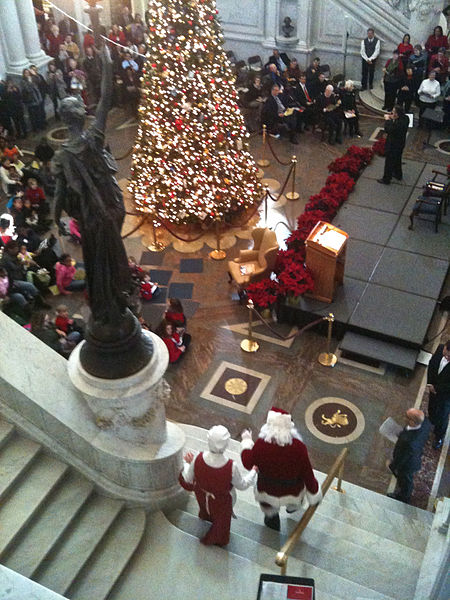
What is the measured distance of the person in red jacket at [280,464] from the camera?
16.3 ft

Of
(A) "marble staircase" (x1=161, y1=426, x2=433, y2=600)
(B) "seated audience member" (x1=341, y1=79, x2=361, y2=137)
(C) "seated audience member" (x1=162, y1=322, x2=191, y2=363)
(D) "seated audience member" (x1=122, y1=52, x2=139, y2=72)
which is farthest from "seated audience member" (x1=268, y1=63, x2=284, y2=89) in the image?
(A) "marble staircase" (x1=161, y1=426, x2=433, y2=600)

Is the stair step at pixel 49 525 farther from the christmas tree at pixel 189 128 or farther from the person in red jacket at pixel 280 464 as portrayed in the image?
the christmas tree at pixel 189 128

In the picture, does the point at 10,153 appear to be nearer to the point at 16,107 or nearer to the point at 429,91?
the point at 16,107

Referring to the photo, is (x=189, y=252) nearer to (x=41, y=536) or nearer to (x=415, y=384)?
(x=415, y=384)

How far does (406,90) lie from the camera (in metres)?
14.1

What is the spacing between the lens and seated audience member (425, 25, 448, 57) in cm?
1422

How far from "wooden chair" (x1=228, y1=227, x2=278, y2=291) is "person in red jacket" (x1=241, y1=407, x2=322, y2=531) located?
13.4 feet

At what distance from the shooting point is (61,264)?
31.6ft

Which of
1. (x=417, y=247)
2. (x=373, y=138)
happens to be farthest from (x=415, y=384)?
(x=373, y=138)

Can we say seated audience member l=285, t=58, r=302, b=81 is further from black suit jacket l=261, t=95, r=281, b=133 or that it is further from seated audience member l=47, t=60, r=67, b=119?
seated audience member l=47, t=60, r=67, b=119

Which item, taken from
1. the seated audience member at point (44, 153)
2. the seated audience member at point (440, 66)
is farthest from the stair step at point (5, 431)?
the seated audience member at point (440, 66)

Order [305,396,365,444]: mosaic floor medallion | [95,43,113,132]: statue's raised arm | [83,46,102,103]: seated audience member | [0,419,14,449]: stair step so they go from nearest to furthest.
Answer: [95,43,113,132]: statue's raised arm < [0,419,14,449]: stair step < [305,396,365,444]: mosaic floor medallion < [83,46,102,103]: seated audience member

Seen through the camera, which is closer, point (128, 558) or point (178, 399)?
point (128, 558)

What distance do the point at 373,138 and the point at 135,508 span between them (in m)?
10.3
